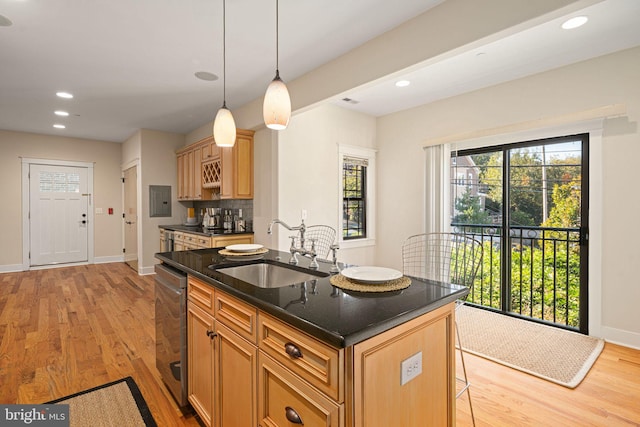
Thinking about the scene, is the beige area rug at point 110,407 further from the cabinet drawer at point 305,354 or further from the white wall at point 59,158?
the white wall at point 59,158

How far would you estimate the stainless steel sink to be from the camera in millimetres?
1952

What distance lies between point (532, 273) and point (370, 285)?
10.3 feet

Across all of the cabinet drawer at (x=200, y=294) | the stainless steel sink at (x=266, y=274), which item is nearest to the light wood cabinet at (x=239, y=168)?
the stainless steel sink at (x=266, y=274)

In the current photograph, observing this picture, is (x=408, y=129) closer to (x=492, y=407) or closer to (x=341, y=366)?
(x=492, y=407)

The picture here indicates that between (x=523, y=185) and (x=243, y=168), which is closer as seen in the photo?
(x=523, y=185)

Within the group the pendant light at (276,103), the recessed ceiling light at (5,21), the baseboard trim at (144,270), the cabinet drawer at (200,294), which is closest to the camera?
the cabinet drawer at (200,294)

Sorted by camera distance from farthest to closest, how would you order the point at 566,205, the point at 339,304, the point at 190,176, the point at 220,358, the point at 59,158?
the point at 59,158, the point at 190,176, the point at 566,205, the point at 220,358, the point at 339,304

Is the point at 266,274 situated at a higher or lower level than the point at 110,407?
higher

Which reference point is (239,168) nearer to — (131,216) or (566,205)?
(131,216)

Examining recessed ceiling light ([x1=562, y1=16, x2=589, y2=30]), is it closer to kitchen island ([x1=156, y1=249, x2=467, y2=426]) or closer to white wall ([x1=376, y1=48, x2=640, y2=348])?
white wall ([x1=376, y1=48, x2=640, y2=348])

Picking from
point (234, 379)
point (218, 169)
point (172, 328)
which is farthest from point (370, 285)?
point (218, 169)

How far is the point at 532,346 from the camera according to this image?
2.84m

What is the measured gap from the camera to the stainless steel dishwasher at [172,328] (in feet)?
6.16

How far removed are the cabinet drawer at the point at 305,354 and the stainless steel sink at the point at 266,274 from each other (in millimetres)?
661
